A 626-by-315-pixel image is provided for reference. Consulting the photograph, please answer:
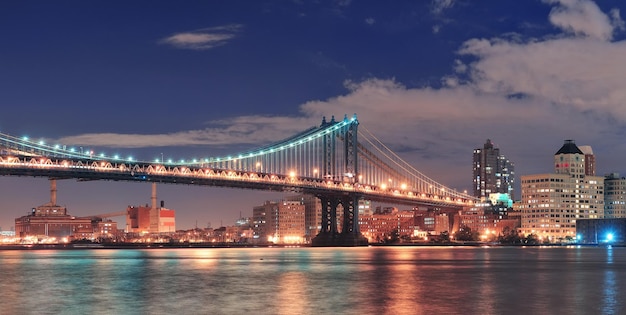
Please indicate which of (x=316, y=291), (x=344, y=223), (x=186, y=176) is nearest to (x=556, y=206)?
(x=344, y=223)

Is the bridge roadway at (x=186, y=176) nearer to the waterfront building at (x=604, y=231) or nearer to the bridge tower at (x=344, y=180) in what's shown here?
the bridge tower at (x=344, y=180)

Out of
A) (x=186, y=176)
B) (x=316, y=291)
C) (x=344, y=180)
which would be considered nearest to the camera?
(x=316, y=291)

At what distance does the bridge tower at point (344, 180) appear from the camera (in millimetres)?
129500

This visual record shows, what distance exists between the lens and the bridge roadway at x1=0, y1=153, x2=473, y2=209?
95.4 metres

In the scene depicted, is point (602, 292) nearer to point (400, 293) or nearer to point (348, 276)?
point (400, 293)

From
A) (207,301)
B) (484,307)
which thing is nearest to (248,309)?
(207,301)

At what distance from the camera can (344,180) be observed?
426 feet

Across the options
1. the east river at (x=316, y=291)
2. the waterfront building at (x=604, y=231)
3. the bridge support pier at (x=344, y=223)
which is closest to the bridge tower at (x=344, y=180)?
the bridge support pier at (x=344, y=223)

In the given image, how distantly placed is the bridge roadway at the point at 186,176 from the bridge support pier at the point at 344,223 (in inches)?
82.8

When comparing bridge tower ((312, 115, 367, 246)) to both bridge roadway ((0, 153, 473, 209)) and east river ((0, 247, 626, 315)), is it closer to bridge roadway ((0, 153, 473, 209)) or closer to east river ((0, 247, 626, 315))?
bridge roadway ((0, 153, 473, 209))

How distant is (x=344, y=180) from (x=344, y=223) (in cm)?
679

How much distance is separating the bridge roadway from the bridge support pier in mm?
2104

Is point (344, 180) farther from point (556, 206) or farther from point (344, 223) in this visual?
point (556, 206)

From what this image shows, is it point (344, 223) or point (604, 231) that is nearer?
point (344, 223)
